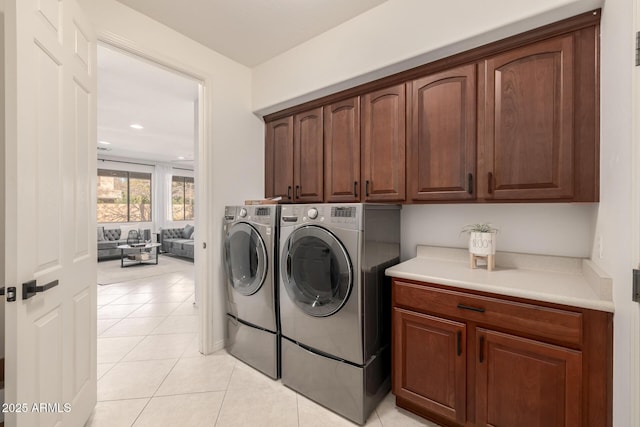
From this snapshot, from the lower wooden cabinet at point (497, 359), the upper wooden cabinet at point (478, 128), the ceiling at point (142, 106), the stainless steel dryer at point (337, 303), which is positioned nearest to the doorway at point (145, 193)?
the ceiling at point (142, 106)

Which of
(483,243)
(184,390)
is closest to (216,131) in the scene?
(184,390)

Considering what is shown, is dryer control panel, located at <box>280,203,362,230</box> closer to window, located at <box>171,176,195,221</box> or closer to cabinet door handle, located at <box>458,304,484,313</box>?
cabinet door handle, located at <box>458,304,484,313</box>

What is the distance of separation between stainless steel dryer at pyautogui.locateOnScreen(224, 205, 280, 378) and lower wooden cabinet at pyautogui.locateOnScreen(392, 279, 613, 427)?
3.05ft

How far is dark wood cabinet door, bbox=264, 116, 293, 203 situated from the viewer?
2.60 metres

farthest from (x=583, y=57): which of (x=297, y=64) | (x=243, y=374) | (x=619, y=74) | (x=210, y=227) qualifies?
(x=243, y=374)

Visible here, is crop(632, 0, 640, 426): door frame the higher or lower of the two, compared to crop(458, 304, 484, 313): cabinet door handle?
higher

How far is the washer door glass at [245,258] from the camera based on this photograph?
7.00ft

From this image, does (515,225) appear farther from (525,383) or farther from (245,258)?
(245,258)

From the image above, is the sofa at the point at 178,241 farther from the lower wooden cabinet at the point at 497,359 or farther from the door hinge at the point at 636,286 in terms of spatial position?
the door hinge at the point at 636,286

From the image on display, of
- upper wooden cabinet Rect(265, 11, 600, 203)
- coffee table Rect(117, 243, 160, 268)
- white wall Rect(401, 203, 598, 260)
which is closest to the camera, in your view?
upper wooden cabinet Rect(265, 11, 600, 203)

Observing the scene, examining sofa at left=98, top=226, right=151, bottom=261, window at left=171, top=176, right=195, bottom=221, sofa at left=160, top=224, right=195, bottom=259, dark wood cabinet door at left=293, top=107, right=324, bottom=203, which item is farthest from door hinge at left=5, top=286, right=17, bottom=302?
window at left=171, top=176, right=195, bottom=221

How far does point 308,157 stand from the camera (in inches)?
96.3

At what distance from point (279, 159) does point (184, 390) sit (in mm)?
2064

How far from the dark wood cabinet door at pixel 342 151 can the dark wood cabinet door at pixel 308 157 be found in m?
0.06
